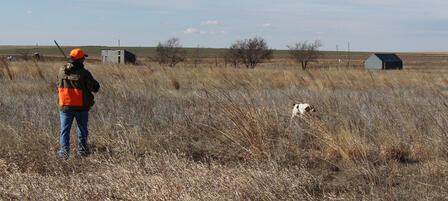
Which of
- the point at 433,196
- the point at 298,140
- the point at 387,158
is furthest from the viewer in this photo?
the point at 298,140

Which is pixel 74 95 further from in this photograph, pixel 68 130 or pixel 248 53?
pixel 248 53

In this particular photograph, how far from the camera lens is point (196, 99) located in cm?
927

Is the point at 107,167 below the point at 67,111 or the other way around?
below

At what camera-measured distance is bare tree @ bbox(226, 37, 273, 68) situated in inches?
1839

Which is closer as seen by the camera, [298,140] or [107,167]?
[107,167]

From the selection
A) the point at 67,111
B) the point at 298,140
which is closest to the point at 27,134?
the point at 67,111

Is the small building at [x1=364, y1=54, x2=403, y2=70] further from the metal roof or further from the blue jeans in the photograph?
the blue jeans

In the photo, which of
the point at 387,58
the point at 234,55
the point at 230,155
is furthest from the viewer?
the point at 387,58

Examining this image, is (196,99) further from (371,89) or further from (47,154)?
(371,89)

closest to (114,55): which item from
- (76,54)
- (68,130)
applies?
(76,54)

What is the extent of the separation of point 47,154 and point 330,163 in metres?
2.99

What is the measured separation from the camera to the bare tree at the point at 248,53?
46.7 metres

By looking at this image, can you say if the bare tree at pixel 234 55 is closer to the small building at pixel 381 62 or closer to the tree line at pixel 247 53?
the tree line at pixel 247 53

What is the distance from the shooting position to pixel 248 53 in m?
47.0
